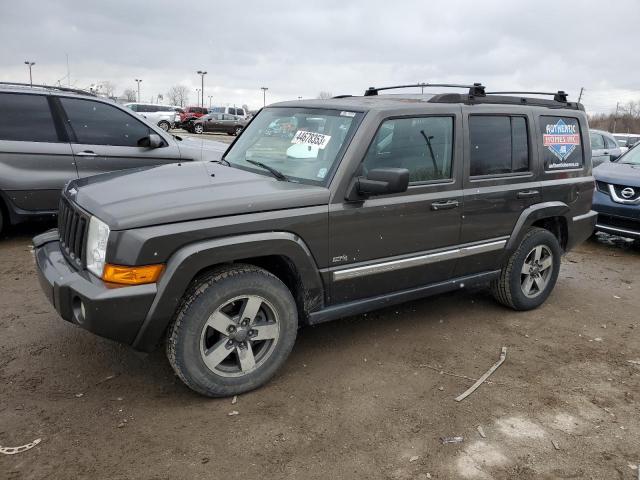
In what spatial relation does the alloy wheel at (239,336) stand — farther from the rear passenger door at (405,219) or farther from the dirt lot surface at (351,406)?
the rear passenger door at (405,219)

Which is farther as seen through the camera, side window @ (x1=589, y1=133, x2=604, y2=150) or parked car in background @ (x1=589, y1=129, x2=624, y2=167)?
side window @ (x1=589, y1=133, x2=604, y2=150)

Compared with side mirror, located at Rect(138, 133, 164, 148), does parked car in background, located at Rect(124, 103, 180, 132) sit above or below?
above

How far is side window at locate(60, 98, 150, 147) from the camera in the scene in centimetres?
625

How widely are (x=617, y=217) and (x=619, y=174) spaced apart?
0.70 meters

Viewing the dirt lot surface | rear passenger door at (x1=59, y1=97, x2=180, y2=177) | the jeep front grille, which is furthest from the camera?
rear passenger door at (x1=59, y1=97, x2=180, y2=177)

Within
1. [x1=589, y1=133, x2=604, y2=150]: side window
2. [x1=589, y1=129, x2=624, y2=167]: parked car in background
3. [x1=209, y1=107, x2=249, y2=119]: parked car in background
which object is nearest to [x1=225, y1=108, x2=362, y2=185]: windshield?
[x1=589, y1=129, x2=624, y2=167]: parked car in background

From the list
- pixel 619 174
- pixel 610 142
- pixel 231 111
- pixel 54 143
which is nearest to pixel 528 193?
pixel 619 174

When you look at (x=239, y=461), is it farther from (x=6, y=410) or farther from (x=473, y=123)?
(x=473, y=123)

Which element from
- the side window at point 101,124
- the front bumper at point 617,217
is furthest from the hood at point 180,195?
the front bumper at point 617,217

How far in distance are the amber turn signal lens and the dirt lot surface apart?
80 centimetres

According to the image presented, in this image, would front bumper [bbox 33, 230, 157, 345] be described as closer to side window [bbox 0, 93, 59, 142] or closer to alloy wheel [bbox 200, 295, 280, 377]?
alloy wheel [bbox 200, 295, 280, 377]

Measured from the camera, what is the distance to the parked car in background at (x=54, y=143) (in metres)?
5.91

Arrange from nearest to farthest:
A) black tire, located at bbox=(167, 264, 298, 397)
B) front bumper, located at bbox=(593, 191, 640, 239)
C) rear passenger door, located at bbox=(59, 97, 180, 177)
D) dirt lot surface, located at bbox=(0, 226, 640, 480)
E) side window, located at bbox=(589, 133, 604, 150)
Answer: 1. dirt lot surface, located at bbox=(0, 226, 640, 480)
2. black tire, located at bbox=(167, 264, 298, 397)
3. rear passenger door, located at bbox=(59, 97, 180, 177)
4. front bumper, located at bbox=(593, 191, 640, 239)
5. side window, located at bbox=(589, 133, 604, 150)

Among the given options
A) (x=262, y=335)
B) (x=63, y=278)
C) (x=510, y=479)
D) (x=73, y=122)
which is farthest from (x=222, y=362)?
(x=73, y=122)
